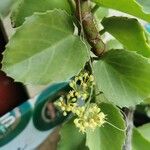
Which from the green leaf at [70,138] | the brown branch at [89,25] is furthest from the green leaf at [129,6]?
the green leaf at [70,138]

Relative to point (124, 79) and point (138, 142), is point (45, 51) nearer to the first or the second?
point (124, 79)

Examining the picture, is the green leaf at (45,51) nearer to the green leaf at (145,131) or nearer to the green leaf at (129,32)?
the green leaf at (129,32)

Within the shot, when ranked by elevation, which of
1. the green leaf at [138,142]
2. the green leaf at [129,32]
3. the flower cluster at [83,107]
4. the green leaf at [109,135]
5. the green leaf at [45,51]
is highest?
the green leaf at [45,51]

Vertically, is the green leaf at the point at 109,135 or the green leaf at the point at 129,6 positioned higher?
the green leaf at the point at 129,6

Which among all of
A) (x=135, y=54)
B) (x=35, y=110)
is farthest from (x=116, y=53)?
(x=35, y=110)

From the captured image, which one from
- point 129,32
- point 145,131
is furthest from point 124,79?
point 145,131

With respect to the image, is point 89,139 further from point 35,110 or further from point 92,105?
point 35,110
